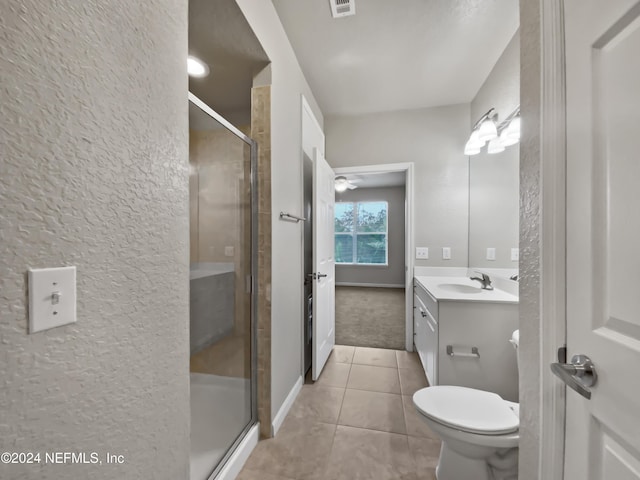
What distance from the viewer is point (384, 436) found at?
169cm

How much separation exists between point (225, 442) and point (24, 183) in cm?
149

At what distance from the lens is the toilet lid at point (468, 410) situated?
1160mm

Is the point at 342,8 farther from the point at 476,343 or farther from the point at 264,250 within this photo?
the point at 476,343

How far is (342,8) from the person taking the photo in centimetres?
170

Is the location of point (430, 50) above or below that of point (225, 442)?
above

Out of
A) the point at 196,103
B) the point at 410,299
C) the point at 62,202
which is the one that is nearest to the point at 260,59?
the point at 196,103

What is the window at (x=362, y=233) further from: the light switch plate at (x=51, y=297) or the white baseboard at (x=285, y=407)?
the light switch plate at (x=51, y=297)

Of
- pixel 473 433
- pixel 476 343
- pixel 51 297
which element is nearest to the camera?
pixel 51 297

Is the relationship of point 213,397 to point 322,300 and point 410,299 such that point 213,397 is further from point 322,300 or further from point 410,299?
point 410,299


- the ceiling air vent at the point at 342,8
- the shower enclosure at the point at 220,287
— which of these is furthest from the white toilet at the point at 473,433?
the ceiling air vent at the point at 342,8

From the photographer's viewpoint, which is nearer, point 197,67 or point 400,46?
point 197,67

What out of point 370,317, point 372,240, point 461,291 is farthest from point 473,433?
point 372,240

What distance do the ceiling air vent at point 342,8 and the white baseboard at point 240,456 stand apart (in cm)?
266

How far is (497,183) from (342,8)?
1.82 m
